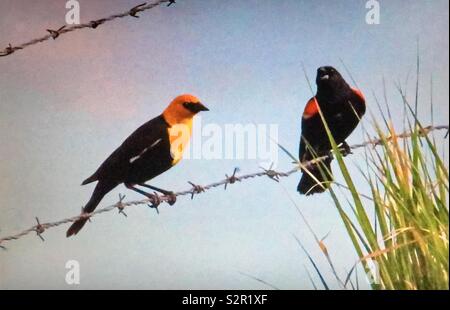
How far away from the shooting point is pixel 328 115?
2527mm

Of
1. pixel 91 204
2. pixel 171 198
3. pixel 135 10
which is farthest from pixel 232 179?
pixel 135 10

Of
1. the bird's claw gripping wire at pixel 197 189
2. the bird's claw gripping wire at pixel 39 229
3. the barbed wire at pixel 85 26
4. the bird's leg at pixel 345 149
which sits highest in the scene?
the barbed wire at pixel 85 26

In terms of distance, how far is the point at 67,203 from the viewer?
8.20 ft

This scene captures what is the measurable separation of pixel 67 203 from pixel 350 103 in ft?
4.13

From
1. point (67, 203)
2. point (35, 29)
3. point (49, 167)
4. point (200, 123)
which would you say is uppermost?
point (35, 29)

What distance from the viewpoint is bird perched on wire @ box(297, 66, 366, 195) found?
2.49m

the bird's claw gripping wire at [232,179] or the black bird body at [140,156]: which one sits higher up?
the black bird body at [140,156]

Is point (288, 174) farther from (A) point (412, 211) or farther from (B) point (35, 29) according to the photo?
(B) point (35, 29)

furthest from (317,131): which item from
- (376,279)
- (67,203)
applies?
(67,203)

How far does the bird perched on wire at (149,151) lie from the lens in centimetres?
249

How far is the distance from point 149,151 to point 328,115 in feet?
2.53

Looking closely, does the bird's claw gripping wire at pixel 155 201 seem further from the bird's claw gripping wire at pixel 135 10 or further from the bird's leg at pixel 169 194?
the bird's claw gripping wire at pixel 135 10

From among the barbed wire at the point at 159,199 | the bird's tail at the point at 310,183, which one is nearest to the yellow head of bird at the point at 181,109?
the barbed wire at the point at 159,199

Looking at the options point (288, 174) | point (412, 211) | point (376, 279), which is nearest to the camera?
point (412, 211)
